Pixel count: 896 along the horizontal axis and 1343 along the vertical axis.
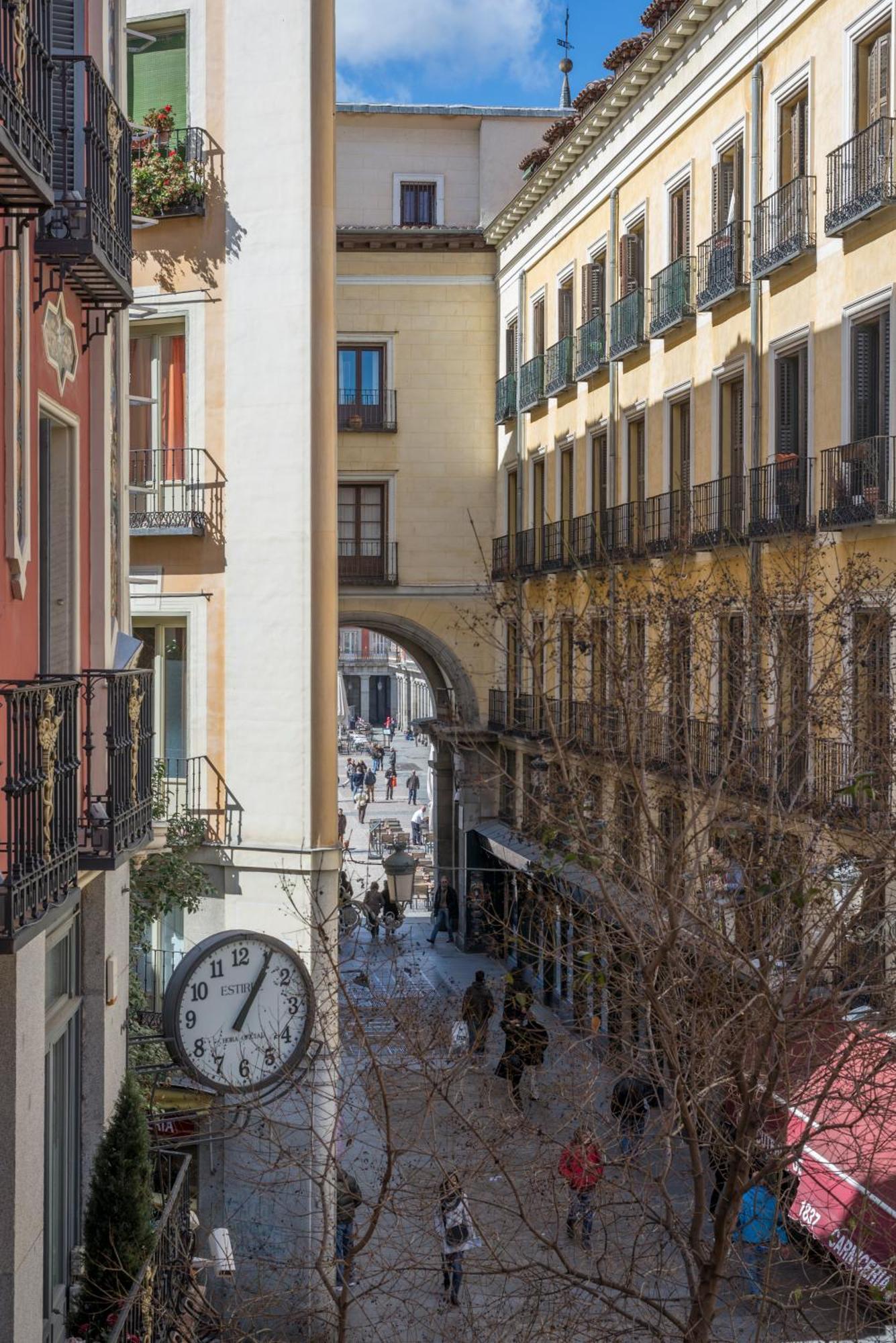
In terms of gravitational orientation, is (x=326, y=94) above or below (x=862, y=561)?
above

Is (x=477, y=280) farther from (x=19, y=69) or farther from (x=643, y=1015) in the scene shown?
(x=19, y=69)

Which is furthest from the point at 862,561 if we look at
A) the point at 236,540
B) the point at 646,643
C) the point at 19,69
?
the point at 19,69

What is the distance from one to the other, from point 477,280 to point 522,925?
14.6 meters

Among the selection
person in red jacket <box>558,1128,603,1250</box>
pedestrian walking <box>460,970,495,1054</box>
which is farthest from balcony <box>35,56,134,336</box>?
pedestrian walking <box>460,970,495,1054</box>

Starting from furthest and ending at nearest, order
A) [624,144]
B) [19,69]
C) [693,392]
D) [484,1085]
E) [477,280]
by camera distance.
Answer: [477,280], [624,144], [693,392], [484,1085], [19,69]

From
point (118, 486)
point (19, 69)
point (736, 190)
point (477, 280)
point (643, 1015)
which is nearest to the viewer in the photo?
point (19, 69)

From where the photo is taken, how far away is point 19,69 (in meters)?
7.37

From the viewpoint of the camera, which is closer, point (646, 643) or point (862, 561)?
point (862, 561)

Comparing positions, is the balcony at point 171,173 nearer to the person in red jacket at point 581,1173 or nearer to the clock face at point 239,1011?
the clock face at point 239,1011

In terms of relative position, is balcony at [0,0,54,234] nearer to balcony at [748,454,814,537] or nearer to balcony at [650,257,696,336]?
balcony at [748,454,814,537]

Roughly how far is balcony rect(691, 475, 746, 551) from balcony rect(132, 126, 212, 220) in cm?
820

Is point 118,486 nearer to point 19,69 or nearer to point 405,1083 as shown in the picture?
point 19,69

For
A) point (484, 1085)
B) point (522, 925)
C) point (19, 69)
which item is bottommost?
point (522, 925)

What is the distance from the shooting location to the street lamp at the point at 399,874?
32094 mm
